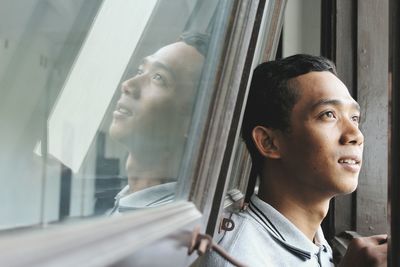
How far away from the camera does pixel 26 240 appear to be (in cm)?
22

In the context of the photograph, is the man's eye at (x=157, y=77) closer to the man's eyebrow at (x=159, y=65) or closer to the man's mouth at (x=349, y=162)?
the man's eyebrow at (x=159, y=65)

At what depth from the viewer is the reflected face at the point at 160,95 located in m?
0.52

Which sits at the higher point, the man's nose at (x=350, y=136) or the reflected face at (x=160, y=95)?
the reflected face at (x=160, y=95)

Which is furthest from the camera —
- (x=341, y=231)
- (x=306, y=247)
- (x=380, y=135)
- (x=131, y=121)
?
(x=341, y=231)

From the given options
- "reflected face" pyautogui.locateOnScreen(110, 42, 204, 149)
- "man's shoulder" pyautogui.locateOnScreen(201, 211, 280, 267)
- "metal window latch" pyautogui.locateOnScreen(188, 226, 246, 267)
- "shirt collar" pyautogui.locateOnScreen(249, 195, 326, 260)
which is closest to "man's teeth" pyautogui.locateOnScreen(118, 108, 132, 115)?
"reflected face" pyautogui.locateOnScreen(110, 42, 204, 149)

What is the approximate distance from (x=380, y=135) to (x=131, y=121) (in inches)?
44.7

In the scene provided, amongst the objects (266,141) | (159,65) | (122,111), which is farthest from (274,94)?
(122,111)

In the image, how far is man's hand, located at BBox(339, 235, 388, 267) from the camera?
0.78 meters

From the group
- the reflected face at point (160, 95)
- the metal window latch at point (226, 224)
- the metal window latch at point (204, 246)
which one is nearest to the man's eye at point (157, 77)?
the reflected face at point (160, 95)

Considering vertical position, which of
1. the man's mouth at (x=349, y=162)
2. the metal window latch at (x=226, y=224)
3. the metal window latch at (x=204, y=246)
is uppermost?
the man's mouth at (x=349, y=162)

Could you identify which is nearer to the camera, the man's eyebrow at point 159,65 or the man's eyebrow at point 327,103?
the man's eyebrow at point 159,65

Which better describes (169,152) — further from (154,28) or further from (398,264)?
(398,264)

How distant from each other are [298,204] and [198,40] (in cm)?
41

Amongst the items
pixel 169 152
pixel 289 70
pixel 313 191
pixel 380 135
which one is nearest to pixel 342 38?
pixel 380 135
